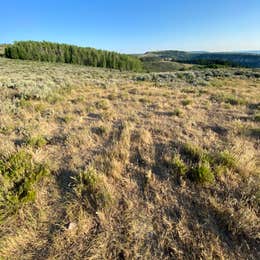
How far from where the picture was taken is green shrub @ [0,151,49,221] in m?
2.24

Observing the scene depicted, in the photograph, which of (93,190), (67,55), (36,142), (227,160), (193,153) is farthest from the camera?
(67,55)

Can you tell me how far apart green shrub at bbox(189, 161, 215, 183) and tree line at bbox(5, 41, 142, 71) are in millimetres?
60264

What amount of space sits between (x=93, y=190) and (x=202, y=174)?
66.0 inches

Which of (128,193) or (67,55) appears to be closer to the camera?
(128,193)

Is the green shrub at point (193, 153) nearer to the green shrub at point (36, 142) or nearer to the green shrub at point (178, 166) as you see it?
the green shrub at point (178, 166)

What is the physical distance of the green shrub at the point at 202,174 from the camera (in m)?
2.70

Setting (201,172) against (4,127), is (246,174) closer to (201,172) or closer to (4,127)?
(201,172)

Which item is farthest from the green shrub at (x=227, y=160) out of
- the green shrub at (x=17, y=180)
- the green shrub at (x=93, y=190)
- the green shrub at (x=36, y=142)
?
the green shrub at (x=36, y=142)

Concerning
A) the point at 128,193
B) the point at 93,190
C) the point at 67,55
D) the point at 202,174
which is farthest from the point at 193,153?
the point at 67,55

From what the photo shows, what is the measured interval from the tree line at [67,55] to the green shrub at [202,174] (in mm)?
60264

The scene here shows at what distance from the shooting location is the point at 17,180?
2.64 m

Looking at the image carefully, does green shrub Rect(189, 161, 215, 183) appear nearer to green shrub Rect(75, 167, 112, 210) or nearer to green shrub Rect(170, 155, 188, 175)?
green shrub Rect(170, 155, 188, 175)

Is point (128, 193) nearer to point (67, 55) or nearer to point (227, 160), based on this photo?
point (227, 160)

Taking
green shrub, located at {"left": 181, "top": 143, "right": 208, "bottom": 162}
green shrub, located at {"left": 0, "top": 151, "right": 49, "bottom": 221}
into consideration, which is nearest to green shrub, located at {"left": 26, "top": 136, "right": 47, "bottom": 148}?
green shrub, located at {"left": 0, "top": 151, "right": 49, "bottom": 221}
